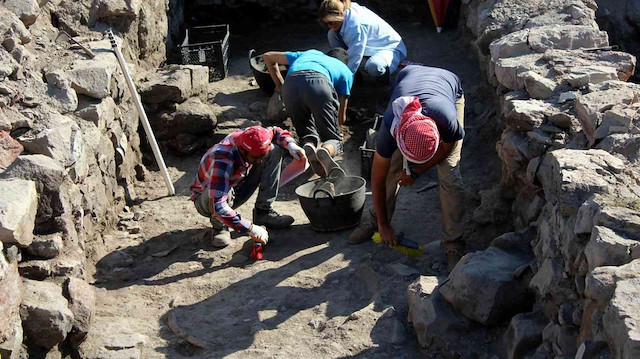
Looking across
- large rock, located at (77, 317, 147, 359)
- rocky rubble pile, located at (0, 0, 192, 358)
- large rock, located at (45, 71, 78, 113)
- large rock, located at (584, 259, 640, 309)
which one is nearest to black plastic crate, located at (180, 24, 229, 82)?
rocky rubble pile, located at (0, 0, 192, 358)

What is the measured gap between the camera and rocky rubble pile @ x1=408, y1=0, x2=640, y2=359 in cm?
344

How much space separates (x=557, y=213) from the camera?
4.21 meters

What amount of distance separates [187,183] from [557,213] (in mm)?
4015

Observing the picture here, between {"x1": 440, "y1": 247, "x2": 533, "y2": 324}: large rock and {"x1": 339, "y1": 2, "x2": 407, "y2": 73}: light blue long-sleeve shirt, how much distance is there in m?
3.70

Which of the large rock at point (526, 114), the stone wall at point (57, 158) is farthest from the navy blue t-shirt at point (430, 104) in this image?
the stone wall at point (57, 158)

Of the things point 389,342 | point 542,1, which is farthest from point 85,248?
point 542,1

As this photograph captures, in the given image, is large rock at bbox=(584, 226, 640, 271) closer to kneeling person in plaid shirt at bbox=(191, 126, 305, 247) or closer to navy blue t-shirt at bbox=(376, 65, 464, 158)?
navy blue t-shirt at bbox=(376, 65, 464, 158)

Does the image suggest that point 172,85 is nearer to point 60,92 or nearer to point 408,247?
Answer: point 60,92

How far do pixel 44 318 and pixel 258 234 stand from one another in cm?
177

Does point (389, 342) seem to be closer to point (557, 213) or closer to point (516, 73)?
point (557, 213)

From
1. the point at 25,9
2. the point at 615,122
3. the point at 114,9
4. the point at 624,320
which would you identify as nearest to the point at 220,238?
the point at 25,9

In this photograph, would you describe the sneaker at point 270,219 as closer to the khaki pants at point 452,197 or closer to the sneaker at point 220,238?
the sneaker at point 220,238

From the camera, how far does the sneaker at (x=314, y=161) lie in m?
6.70

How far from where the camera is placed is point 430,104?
5082 mm
